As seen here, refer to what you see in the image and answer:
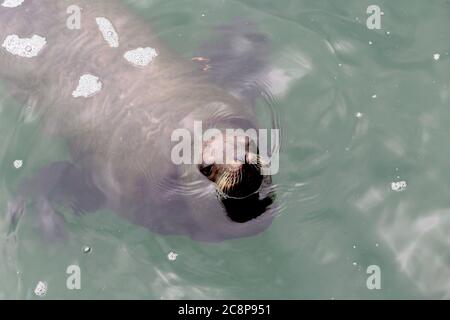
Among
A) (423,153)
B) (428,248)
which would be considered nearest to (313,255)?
(428,248)

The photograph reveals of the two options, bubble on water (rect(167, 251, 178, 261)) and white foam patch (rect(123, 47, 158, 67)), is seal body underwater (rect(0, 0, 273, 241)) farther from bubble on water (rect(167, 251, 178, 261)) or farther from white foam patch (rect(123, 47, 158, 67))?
bubble on water (rect(167, 251, 178, 261))

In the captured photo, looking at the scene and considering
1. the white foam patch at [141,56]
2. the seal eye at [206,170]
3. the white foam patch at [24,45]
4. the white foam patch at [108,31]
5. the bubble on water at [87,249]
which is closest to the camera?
the seal eye at [206,170]

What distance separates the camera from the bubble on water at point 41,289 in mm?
7453

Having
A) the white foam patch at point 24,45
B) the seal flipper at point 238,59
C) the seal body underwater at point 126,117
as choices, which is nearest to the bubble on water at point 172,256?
the seal body underwater at point 126,117

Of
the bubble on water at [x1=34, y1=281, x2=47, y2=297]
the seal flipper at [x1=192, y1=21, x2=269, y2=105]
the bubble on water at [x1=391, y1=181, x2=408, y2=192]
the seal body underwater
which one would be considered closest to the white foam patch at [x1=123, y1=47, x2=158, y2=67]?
Result: the seal body underwater

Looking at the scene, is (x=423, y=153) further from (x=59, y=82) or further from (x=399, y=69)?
(x=59, y=82)

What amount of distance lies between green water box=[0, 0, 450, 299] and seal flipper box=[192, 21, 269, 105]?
6.9 inches

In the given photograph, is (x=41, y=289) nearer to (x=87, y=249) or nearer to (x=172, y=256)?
(x=87, y=249)

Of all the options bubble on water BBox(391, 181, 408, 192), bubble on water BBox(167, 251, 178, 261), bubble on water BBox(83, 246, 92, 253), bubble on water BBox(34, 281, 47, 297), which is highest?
bubble on water BBox(391, 181, 408, 192)

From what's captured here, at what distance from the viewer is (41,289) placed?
7477 mm

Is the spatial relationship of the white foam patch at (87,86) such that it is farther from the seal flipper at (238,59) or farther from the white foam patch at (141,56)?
the seal flipper at (238,59)

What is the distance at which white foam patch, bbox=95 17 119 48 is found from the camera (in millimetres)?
8305

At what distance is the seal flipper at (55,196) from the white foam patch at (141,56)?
147cm
